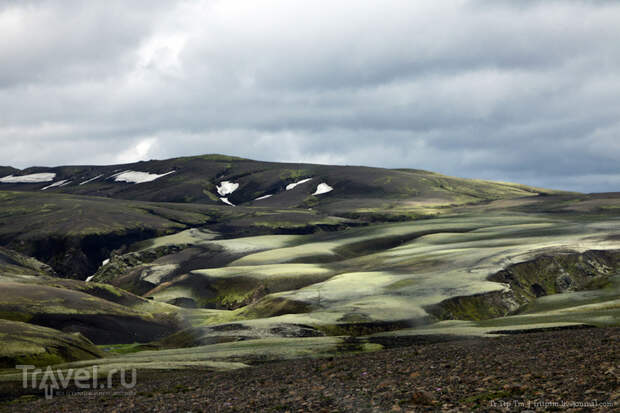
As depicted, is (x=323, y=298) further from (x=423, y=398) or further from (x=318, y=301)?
(x=423, y=398)

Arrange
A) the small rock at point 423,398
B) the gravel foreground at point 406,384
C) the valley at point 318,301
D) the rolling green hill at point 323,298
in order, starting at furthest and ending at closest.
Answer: the rolling green hill at point 323,298 < the valley at point 318,301 < the small rock at point 423,398 < the gravel foreground at point 406,384

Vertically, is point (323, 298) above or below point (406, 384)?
below

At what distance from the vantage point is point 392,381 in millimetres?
33750

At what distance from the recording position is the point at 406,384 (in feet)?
105

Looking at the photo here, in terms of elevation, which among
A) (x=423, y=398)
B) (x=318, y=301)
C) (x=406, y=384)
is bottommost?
(x=318, y=301)

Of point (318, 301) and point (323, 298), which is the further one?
point (323, 298)

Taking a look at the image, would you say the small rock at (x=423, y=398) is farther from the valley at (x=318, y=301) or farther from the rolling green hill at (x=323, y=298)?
the rolling green hill at (x=323, y=298)

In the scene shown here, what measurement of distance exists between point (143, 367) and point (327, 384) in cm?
2447

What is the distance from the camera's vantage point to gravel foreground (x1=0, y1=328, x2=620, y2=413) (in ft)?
81.9

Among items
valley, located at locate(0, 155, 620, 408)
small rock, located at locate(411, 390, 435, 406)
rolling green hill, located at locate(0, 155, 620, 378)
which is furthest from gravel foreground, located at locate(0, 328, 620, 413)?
rolling green hill, located at locate(0, 155, 620, 378)

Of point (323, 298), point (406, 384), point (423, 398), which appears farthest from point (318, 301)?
point (423, 398)

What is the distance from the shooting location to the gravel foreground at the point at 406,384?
25.0 meters

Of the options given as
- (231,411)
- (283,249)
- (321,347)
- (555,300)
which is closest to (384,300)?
(555,300)

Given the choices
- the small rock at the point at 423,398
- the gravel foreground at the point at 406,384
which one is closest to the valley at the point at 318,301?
the gravel foreground at the point at 406,384
